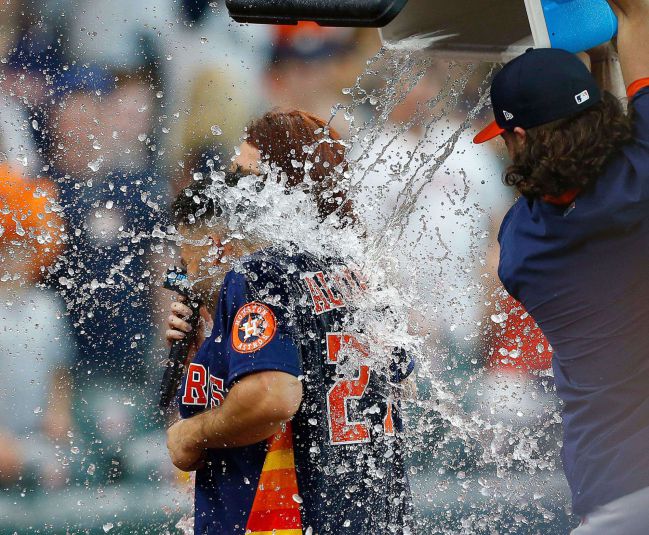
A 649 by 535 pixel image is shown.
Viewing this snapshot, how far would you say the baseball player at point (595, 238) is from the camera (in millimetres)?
1777

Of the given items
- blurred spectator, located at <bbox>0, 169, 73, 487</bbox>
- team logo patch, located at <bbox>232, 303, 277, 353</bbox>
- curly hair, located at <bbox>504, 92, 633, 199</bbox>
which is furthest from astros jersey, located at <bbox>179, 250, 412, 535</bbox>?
blurred spectator, located at <bbox>0, 169, 73, 487</bbox>

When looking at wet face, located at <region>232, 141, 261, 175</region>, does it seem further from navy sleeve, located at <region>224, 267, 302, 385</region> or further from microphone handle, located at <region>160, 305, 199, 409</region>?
microphone handle, located at <region>160, 305, 199, 409</region>

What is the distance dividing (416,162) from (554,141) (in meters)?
3.85

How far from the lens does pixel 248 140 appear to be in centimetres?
275

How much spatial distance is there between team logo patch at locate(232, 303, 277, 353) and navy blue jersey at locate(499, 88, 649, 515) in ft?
2.20

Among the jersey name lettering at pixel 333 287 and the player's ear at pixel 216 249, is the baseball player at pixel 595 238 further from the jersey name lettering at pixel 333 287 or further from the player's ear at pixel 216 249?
the player's ear at pixel 216 249

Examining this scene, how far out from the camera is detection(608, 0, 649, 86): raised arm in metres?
1.77

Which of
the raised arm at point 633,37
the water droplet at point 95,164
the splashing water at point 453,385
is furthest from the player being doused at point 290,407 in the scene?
the water droplet at point 95,164

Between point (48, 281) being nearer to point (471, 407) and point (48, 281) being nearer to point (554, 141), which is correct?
point (471, 407)

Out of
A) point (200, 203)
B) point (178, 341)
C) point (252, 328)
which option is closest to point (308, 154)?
point (200, 203)

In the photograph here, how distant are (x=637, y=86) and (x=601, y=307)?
0.48m

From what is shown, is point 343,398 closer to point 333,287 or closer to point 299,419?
point 299,419

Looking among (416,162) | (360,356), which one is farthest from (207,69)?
(360,356)

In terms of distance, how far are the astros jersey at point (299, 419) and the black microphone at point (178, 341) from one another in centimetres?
49
